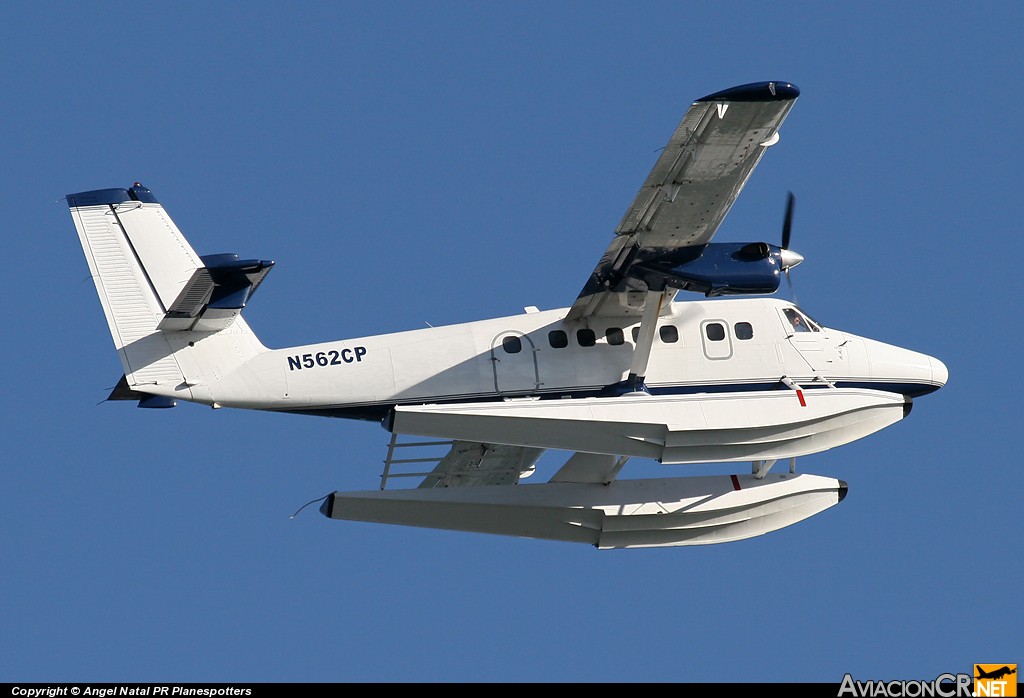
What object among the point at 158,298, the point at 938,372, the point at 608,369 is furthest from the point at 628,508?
the point at 158,298

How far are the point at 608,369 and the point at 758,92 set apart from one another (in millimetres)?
4667

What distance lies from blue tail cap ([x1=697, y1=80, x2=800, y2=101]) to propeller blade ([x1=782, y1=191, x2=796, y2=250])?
135 inches

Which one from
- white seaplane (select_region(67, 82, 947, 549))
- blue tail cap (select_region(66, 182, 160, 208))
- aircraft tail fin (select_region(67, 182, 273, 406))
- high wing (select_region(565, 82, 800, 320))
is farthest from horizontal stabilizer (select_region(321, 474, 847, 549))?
blue tail cap (select_region(66, 182, 160, 208))

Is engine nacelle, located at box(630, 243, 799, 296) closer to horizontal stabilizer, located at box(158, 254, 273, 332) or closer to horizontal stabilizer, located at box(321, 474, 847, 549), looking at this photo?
horizontal stabilizer, located at box(321, 474, 847, 549)

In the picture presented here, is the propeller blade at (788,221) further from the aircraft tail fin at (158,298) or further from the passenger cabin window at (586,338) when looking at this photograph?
the aircraft tail fin at (158,298)

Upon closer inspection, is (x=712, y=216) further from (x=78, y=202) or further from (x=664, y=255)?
(x=78, y=202)

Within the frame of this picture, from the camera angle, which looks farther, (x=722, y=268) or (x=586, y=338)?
(x=586, y=338)

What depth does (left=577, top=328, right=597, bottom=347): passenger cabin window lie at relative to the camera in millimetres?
21016

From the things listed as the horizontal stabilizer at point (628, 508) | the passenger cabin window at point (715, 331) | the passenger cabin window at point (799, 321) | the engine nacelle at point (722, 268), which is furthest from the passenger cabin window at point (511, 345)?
the passenger cabin window at point (799, 321)

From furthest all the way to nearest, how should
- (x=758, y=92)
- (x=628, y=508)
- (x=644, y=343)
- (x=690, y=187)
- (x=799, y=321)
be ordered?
(x=799, y=321) → (x=628, y=508) → (x=644, y=343) → (x=690, y=187) → (x=758, y=92)

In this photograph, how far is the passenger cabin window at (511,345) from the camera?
20750 mm

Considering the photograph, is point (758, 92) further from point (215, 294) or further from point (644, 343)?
point (215, 294)

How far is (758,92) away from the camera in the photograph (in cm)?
1789

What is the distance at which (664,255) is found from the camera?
20.3 meters
